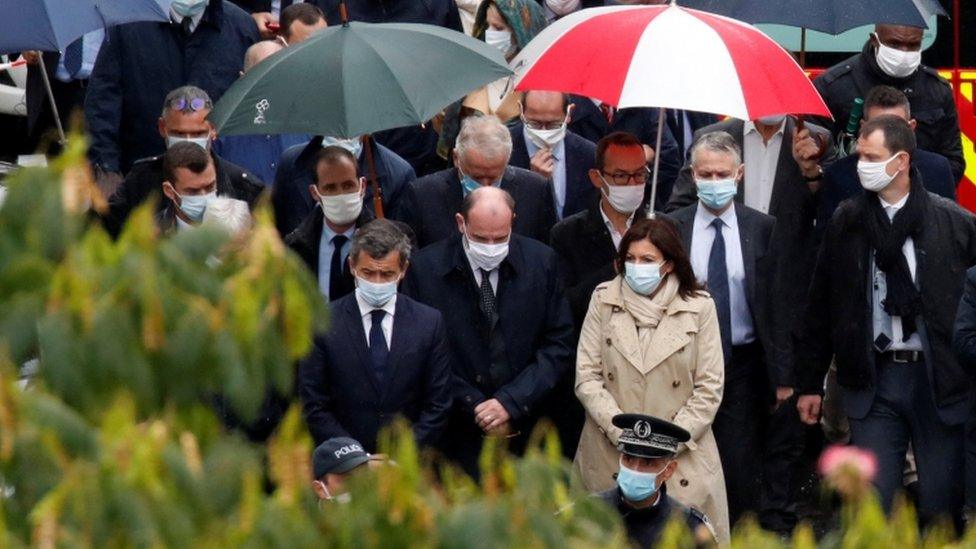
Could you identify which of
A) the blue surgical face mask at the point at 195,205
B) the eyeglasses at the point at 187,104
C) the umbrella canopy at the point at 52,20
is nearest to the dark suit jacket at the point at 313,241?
the blue surgical face mask at the point at 195,205

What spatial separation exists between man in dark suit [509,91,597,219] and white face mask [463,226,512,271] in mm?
972

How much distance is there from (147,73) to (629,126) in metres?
2.59

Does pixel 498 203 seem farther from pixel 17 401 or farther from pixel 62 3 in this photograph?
pixel 17 401

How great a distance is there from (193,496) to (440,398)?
5428 mm

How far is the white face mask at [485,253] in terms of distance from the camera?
9289 millimetres

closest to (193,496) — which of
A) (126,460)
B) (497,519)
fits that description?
(126,460)

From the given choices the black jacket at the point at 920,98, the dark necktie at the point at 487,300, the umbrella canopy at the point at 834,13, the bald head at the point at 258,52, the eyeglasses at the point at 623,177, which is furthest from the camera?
the bald head at the point at 258,52

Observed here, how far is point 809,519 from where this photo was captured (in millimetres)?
10500

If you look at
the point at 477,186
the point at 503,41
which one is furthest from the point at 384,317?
the point at 503,41

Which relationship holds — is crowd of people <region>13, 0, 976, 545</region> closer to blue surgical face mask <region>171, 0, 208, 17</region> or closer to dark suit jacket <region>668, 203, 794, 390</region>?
dark suit jacket <region>668, 203, 794, 390</region>

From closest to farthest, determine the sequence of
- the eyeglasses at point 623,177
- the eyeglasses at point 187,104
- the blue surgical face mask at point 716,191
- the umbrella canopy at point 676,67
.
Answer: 1. the umbrella canopy at point 676,67
2. the blue surgical face mask at point 716,191
3. the eyeglasses at point 623,177
4. the eyeglasses at point 187,104

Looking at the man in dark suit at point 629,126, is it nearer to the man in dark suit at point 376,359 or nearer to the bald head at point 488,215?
the bald head at point 488,215

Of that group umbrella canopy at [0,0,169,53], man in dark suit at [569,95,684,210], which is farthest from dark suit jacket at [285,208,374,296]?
man in dark suit at [569,95,684,210]

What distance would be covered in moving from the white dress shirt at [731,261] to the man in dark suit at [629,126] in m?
1.10
